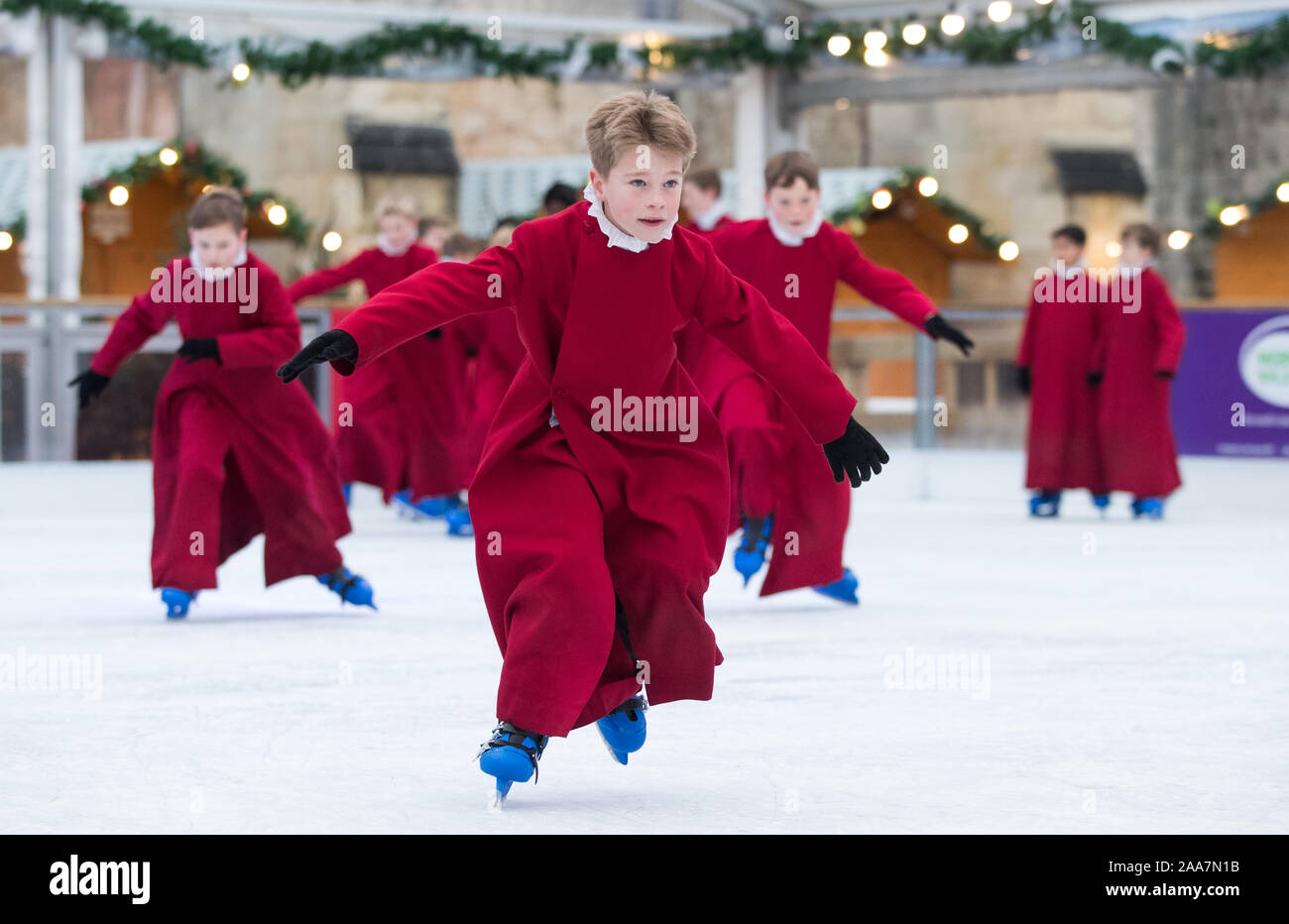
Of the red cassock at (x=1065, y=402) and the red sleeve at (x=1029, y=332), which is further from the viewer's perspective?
the red sleeve at (x=1029, y=332)

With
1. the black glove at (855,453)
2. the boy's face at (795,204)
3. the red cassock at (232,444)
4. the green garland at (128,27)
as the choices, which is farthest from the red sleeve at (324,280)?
the black glove at (855,453)

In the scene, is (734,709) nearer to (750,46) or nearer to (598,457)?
(598,457)

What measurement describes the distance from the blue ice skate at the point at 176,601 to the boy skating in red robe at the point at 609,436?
2846mm

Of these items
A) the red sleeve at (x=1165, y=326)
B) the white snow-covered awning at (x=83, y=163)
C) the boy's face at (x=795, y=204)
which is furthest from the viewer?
the white snow-covered awning at (x=83, y=163)

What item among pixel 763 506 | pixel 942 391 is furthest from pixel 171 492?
pixel 942 391

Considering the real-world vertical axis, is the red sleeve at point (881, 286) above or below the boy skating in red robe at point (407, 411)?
above

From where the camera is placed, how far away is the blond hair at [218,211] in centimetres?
599

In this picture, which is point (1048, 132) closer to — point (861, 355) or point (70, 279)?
point (861, 355)

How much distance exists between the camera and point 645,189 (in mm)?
3436

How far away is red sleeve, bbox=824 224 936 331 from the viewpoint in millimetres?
6040

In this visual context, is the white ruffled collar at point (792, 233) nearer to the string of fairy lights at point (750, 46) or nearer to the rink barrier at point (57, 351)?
the rink barrier at point (57, 351)

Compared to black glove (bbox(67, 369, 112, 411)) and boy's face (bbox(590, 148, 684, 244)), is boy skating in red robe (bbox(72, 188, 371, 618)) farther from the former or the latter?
boy's face (bbox(590, 148, 684, 244))

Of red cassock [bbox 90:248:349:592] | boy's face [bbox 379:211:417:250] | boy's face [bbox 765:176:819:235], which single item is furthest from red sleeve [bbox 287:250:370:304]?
boy's face [bbox 765:176:819:235]

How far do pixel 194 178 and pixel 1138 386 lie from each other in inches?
461
